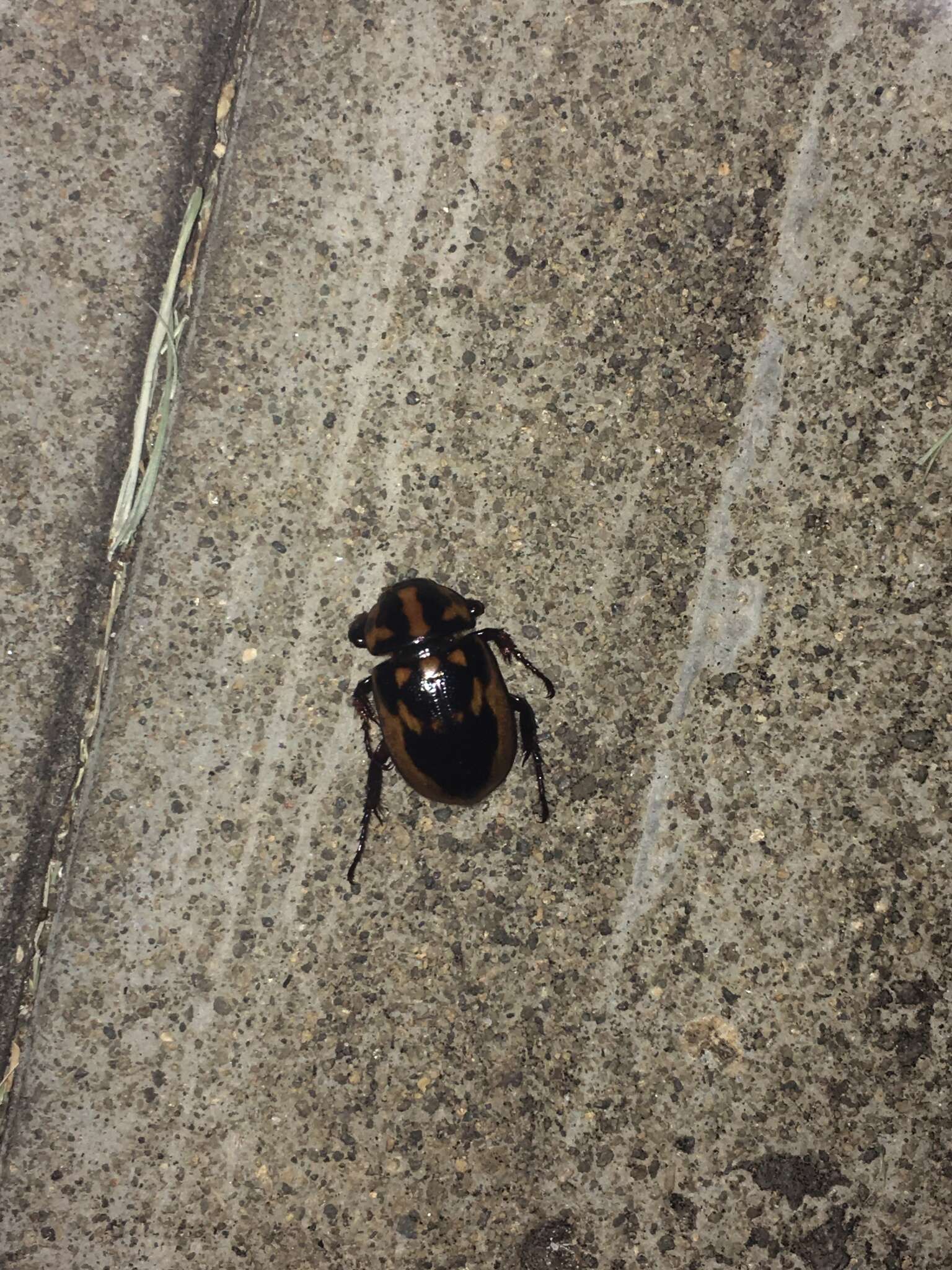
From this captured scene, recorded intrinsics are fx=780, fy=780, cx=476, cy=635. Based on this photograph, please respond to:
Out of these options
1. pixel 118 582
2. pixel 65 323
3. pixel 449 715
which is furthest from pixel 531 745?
pixel 65 323

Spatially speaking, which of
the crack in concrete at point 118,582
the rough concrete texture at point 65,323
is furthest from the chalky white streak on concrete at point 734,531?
the rough concrete texture at point 65,323

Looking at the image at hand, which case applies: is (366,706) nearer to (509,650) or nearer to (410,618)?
(410,618)

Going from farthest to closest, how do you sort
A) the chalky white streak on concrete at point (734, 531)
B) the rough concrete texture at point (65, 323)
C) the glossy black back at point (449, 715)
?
the chalky white streak on concrete at point (734, 531) → the rough concrete texture at point (65, 323) → the glossy black back at point (449, 715)

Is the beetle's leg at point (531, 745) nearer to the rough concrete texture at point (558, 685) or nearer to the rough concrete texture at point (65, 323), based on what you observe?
the rough concrete texture at point (558, 685)

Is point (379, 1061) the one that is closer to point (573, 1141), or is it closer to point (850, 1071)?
point (573, 1141)

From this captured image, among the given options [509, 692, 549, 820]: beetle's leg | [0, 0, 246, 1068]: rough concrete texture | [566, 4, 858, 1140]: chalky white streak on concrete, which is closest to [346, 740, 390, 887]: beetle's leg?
[509, 692, 549, 820]: beetle's leg

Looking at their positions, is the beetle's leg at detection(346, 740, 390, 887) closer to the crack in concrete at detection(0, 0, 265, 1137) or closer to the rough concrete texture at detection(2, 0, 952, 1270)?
the rough concrete texture at detection(2, 0, 952, 1270)

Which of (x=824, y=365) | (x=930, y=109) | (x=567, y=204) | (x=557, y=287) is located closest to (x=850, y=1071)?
(x=824, y=365)
